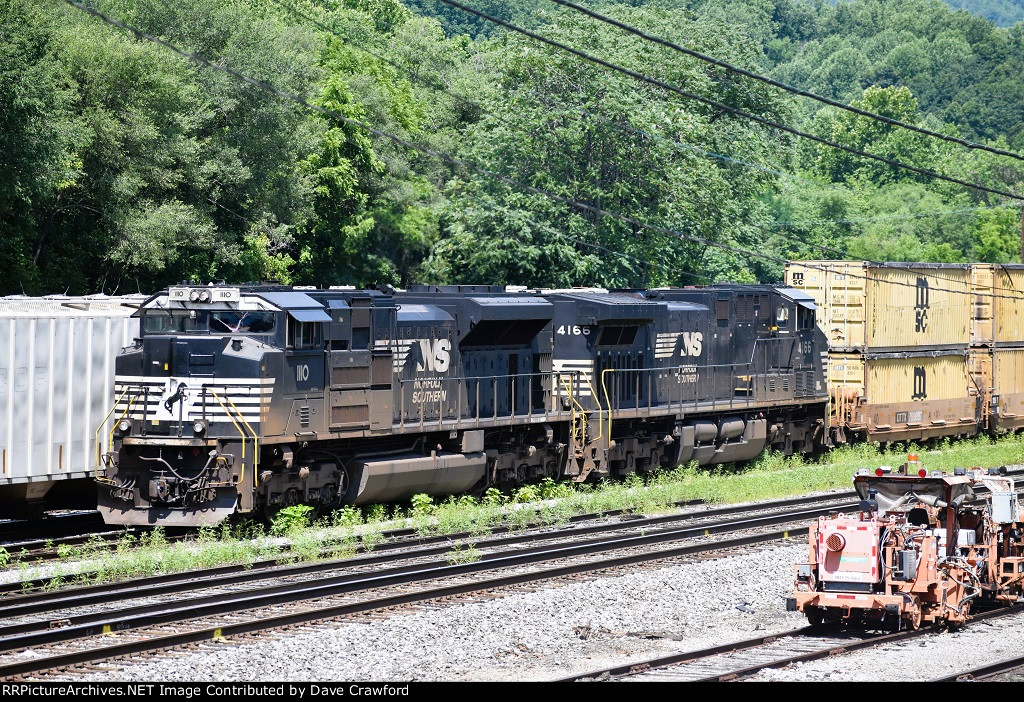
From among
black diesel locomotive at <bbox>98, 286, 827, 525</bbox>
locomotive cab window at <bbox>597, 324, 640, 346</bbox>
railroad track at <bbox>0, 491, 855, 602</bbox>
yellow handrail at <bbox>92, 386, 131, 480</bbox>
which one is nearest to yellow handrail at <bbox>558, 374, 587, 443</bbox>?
black diesel locomotive at <bbox>98, 286, 827, 525</bbox>

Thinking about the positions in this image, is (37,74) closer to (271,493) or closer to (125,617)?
(271,493)

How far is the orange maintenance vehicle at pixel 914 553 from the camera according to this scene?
1251 centimetres

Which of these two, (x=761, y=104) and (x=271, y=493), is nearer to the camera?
(x=271, y=493)

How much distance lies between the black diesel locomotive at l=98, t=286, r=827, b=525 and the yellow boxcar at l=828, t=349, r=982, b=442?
0.79m

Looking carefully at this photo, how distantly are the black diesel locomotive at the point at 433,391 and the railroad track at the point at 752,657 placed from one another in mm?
8037

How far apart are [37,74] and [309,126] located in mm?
14147

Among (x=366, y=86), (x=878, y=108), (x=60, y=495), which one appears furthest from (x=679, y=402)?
(x=878, y=108)

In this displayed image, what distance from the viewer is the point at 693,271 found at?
141 ft

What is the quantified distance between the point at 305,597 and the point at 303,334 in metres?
5.22

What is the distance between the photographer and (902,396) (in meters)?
30.2

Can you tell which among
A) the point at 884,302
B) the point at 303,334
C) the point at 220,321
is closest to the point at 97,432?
the point at 220,321
